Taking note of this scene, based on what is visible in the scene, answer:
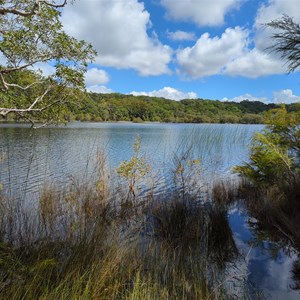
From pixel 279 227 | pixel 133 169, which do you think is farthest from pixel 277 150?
pixel 133 169

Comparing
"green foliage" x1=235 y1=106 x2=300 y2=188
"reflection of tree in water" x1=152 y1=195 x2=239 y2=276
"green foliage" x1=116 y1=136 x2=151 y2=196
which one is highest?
"green foliage" x1=235 y1=106 x2=300 y2=188

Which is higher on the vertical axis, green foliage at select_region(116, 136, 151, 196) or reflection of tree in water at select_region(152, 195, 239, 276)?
green foliage at select_region(116, 136, 151, 196)

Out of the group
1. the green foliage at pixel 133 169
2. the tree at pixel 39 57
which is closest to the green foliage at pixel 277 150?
the green foliage at pixel 133 169

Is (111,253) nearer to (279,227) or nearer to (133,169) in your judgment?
(279,227)

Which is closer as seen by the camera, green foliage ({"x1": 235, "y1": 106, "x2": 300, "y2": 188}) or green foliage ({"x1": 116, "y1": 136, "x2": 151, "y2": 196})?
green foliage ({"x1": 235, "y1": 106, "x2": 300, "y2": 188})

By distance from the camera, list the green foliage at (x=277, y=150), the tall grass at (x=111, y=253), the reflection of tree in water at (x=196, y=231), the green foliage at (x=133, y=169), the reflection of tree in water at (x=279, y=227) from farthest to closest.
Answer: the green foliage at (x=133, y=169)
the green foliage at (x=277, y=150)
the reflection of tree in water at (x=279, y=227)
the reflection of tree in water at (x=196, y=231)
the tall grass at (x=111, y=253)

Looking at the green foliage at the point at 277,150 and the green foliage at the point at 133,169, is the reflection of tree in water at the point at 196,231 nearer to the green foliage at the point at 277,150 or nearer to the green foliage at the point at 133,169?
the green foliage at the point at 133,169

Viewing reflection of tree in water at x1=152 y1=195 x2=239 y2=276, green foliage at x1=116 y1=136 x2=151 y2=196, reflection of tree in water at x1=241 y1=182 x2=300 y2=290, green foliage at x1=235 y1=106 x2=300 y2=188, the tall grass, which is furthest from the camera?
green foliage at x1=116 y1=136 x2=151 y2=196

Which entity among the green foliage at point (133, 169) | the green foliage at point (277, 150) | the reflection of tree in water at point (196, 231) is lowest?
the reflection of tree in water at point (196, 231)

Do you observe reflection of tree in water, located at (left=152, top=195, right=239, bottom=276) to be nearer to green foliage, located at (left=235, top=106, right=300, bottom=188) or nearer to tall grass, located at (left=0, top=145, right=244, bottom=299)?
tall grass, located at (left=0, top=145, right=244, bottom=299)

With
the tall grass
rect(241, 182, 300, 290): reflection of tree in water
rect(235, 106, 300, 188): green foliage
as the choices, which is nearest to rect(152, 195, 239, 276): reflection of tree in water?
the tall grass

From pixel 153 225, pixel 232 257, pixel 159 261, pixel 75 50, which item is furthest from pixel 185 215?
pixel 75 50

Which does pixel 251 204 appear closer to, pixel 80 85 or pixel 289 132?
pixel 289 132

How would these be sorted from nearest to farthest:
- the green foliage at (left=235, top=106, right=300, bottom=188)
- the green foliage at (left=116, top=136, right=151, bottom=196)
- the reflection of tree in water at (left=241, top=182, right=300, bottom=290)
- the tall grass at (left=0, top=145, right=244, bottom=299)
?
the tall grass at (left=0, top=145, right=244, bottom=299) < the reflection of tree in water at (left=241, top=182, right=300, bottom=290) < the green foliage at (left=235, top=106, right=300, bottom=188) < the green foliage at (left=116, top=136, right=151, bottom=196)
